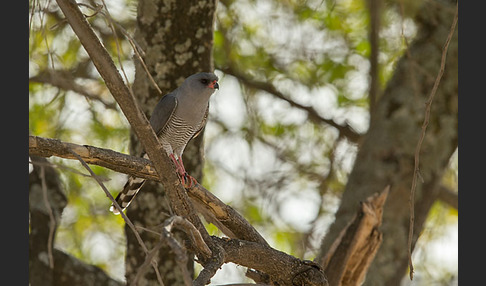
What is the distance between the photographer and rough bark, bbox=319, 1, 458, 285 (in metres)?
5.84

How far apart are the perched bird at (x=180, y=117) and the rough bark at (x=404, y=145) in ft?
5.29

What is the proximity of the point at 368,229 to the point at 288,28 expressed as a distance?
3203 millimetres

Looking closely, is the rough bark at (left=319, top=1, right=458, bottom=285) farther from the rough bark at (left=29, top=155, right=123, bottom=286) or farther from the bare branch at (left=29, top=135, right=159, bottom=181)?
the bare branch at (left=29, top=135, right=159, bottom=181)

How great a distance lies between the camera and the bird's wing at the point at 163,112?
4652 millimetres

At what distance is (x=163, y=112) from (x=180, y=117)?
20cm

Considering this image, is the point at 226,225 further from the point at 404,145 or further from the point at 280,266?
the point at 404,145

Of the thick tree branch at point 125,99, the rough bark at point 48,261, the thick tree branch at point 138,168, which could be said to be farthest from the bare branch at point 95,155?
the rough bark at point 48,261

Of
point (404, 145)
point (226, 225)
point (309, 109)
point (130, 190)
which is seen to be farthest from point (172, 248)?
point (309, 109)

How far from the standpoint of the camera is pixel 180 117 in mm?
4926

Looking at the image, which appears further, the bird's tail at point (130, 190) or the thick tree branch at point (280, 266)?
the bird's tail at point (130, 190)

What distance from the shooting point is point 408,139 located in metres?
6.11

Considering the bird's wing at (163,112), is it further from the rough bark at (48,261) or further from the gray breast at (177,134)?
the rough bark at (48,261)

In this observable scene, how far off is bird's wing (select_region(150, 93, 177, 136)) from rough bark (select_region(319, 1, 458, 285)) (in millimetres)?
1833

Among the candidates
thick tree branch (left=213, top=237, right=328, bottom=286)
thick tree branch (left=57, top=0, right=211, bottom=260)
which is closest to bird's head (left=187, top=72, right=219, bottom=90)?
thick tree branch (left=213, top=237, right=328, bottom=286)
